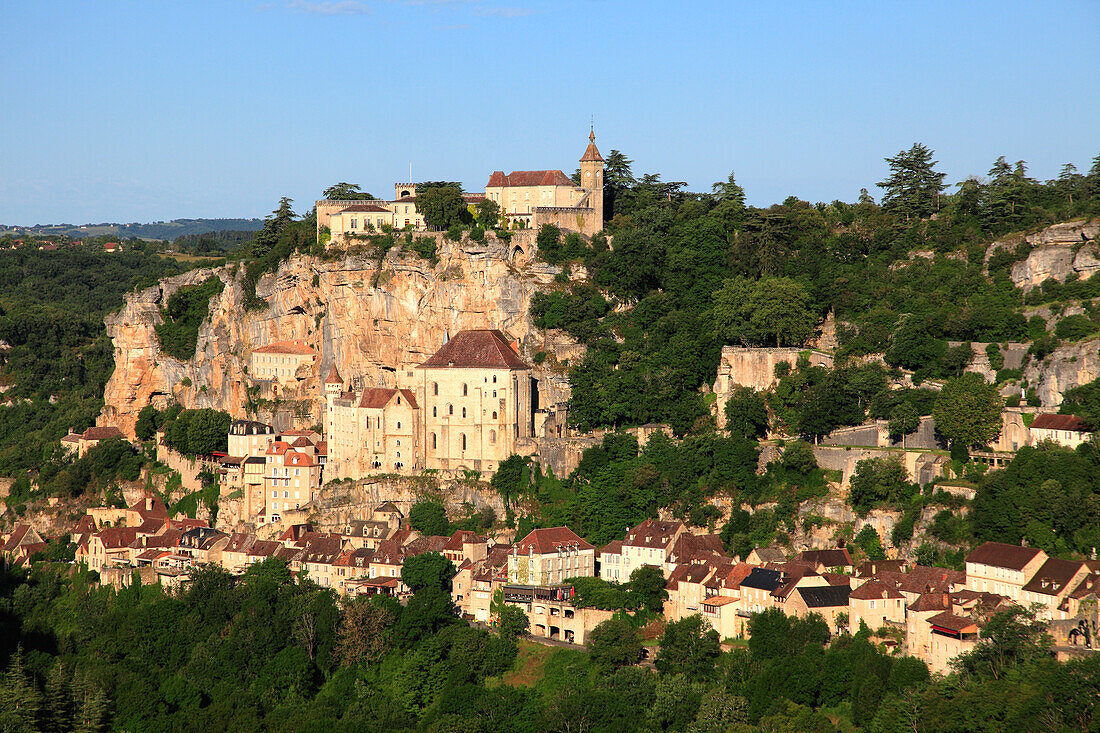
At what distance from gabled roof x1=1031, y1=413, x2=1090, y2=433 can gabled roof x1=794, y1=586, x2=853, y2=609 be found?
12.6 m

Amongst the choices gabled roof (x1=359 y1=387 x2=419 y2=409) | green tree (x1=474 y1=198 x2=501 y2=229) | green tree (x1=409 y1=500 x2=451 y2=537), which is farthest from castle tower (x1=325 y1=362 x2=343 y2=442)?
green tree (x1=474 y1=198 x2=501 y2=229)

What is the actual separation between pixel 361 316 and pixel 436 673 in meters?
26.3

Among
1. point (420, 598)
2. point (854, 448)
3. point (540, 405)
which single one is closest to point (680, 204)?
point (540, 405)

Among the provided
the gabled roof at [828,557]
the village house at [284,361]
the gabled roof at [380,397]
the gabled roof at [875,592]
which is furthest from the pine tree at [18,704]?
the gabled roof at [875,592]

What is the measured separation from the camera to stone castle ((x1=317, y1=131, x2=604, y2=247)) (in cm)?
8394

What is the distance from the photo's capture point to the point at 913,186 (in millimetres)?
88875

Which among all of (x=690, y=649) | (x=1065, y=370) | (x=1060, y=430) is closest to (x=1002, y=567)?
(x=1060, y=430)

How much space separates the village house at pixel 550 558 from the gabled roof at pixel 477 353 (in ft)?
33.2

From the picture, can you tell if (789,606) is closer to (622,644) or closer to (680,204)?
(622,644)

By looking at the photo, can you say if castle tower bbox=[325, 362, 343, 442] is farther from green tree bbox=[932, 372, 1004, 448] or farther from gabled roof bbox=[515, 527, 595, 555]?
green tree bbox=[932, 372, 1004, 448]

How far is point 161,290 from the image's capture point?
97.6m

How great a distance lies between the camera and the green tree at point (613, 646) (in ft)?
196

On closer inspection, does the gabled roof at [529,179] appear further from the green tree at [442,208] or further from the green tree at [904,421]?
the green tree at [904,421]

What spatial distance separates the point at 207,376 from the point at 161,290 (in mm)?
10616
